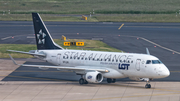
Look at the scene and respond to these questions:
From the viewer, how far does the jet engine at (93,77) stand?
35.2 metres

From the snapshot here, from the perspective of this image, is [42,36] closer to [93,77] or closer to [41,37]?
[41,37]

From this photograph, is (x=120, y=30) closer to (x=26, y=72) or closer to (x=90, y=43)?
(x=90, y=43)

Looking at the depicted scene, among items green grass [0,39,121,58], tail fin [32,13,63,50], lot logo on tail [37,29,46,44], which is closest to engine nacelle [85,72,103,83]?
tail fin [32,13,63,50]

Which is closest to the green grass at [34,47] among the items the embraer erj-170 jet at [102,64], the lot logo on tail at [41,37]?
the lot logo on tail at [41,37]

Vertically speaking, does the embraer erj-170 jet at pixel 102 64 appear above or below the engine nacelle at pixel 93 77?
above

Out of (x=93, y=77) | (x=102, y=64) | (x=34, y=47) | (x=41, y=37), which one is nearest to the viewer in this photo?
(x=93, y=77)

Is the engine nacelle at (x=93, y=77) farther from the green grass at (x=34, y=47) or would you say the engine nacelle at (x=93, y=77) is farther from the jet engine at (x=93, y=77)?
the green grass at (x=34, y=47)

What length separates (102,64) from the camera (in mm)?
37156

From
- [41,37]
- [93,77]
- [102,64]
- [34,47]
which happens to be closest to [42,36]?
[41,37]


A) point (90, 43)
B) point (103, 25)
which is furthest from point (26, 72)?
point (103, 25)

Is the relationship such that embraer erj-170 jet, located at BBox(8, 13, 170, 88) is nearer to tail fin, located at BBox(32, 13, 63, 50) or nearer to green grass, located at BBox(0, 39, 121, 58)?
tail fin, located at BBox(32, 13, 63, 50)

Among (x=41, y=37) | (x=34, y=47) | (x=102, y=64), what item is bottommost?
(x=34, y=47)

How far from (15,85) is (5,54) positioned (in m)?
20.4

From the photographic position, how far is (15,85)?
121ft
